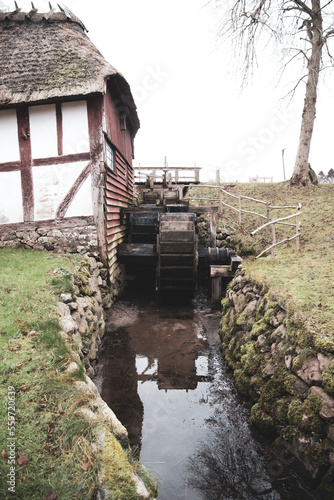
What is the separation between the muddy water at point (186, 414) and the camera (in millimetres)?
2594

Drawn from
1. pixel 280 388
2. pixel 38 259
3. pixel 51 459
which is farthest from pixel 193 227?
pixel 51 459

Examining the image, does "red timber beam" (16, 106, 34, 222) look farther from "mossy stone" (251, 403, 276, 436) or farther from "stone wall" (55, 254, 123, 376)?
"mossy stone" (251, 403, 276, 436)

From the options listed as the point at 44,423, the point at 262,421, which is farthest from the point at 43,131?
the point at 262,421

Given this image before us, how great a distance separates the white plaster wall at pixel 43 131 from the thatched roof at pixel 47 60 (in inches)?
11.0

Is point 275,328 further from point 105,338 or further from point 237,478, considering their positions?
point 105,338

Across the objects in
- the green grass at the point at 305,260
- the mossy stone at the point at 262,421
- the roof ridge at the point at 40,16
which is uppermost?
the roof ridge at the point at 40,16

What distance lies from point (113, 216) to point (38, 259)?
7.66ft

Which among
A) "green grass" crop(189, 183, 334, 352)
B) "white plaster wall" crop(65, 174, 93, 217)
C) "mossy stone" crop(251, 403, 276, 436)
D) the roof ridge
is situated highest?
the roof ridge

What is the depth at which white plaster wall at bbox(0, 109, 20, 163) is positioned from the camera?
6488 mm

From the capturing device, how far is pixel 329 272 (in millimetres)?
4730

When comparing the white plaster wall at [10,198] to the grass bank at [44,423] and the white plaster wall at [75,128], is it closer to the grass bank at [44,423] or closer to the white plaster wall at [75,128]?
the white plaster wall at [75,128]

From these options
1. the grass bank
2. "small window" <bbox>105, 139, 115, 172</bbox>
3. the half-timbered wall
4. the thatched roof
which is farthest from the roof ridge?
the grass bank

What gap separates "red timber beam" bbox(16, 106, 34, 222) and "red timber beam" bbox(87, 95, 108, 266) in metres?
1.47

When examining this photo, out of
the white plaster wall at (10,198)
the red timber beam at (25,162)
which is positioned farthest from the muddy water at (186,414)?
the white plaster wall at (10,198)
